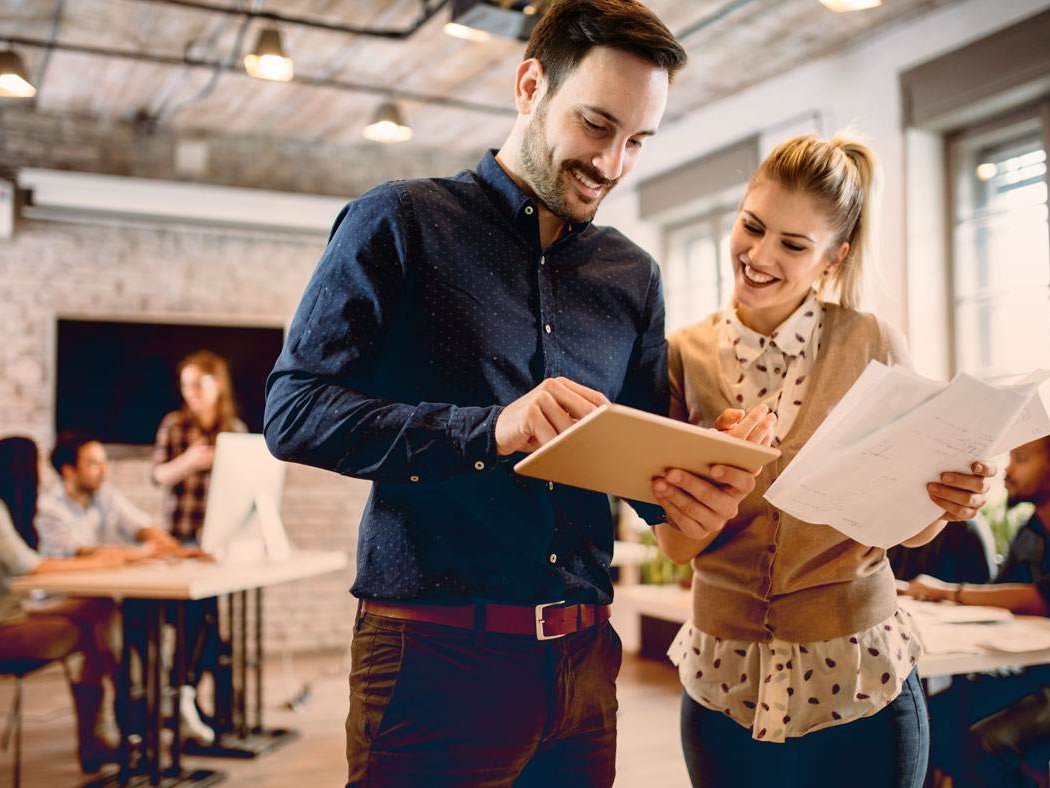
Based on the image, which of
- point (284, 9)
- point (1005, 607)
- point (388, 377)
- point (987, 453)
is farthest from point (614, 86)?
point (284, 9)

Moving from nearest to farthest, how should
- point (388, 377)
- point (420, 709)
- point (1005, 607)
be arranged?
point (420, 709) < point (388, 377) < point (1005, 607)

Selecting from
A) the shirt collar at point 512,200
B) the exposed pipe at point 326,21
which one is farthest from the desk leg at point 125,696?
the shirt collar at point 512,200

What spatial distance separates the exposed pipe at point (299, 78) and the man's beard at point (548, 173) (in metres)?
4.32

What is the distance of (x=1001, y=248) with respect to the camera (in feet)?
14.6

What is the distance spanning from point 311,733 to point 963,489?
3.81 meters

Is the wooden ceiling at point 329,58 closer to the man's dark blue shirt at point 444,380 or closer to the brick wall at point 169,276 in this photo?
the brick wall at point 169,276

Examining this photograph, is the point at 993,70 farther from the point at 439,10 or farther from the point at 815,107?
the point at 439,10

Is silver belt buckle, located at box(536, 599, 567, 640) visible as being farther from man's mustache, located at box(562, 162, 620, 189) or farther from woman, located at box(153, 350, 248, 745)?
woman, located at box(153, 350, 248, 745)

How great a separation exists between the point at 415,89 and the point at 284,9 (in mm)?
1258

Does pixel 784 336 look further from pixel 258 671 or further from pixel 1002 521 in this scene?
pixel 258 671

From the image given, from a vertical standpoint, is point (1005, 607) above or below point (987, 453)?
below

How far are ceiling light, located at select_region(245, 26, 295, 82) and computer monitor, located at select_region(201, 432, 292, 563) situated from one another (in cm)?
159

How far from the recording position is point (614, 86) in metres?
1.30

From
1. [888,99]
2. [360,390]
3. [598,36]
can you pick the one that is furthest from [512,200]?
[888,99]
